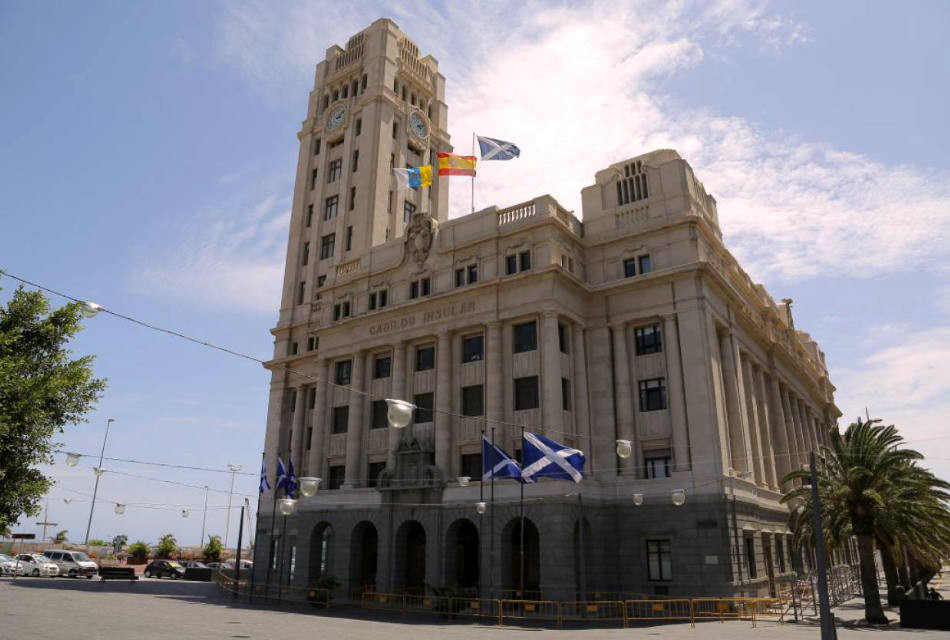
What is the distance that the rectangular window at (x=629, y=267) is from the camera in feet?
146

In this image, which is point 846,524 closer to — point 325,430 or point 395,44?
point 325,430

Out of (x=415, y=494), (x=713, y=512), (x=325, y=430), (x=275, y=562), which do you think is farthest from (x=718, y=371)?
(x=275, y=562)

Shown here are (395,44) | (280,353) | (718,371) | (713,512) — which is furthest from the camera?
(395,44)

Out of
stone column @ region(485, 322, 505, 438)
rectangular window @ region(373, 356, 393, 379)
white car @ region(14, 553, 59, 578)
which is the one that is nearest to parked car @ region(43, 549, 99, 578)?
white car @ region(14, 553, 59, 578)

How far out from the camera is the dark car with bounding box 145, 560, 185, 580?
Result: 2532 inches

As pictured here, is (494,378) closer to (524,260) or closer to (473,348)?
(473,348)

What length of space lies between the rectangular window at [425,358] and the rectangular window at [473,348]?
9.17 feet

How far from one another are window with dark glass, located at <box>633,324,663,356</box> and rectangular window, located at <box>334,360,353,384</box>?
2216 centimetres

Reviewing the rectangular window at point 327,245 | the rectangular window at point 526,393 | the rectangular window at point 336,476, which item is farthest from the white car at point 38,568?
the rectangular window at point 526,393

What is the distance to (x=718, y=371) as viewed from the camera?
41.5 meters

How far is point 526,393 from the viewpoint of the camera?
138 ft

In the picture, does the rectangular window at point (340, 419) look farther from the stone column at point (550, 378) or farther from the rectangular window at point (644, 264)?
the rectangular window at point (644, 264)

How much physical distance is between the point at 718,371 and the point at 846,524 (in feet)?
37.8

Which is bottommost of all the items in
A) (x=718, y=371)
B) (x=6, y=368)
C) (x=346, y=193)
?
(x=6, y=368)
